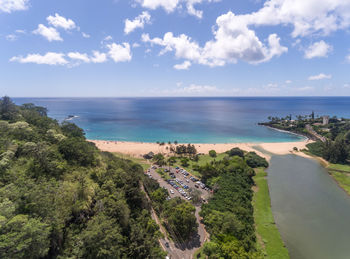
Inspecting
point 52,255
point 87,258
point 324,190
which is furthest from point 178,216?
point 324,190

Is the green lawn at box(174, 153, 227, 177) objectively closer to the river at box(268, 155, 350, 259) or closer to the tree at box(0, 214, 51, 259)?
the river at box(268, 155, 350, 259)

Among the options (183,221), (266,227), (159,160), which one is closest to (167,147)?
(159,160)

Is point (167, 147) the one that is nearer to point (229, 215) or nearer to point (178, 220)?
point (178, 220)

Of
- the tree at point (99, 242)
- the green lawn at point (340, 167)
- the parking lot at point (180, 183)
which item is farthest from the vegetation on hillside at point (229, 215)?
the green lawn at point (340, 167)

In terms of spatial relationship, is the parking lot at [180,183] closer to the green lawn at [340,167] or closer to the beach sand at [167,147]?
the beach sand at [167,147]

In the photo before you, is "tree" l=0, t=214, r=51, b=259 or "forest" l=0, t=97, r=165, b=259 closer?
"tree" l=0, t=214, r=51, b=259

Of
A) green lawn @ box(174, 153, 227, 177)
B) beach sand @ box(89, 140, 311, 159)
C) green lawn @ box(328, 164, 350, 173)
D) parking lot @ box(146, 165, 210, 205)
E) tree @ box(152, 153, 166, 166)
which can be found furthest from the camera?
beach sand @ box(89, 140, 311, 159)

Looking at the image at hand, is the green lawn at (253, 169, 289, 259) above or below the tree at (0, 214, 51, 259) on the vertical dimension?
below

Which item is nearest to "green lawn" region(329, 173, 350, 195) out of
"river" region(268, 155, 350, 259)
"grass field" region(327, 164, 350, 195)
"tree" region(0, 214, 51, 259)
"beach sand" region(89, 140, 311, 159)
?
"grass field" region(327, 164, 350, 195)
